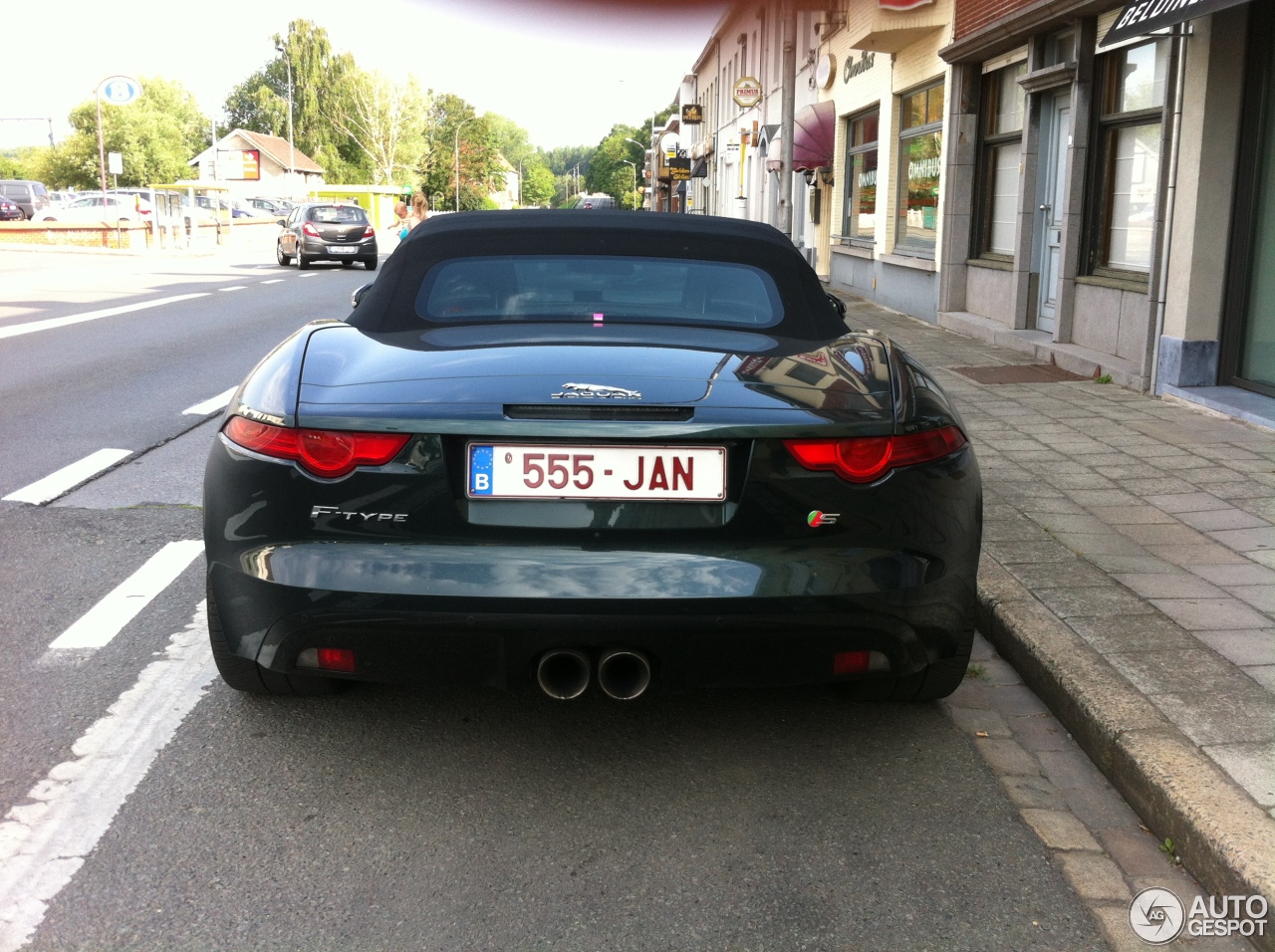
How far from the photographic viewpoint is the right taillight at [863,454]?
2.94m

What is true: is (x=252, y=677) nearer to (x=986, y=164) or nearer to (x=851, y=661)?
(x=851, y=661)

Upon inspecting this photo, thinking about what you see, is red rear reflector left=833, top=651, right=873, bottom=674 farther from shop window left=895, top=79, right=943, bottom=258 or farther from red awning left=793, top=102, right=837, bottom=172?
red awning left=793, top=102, right=837, bottom=172

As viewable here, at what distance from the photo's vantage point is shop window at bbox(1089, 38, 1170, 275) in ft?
34.6

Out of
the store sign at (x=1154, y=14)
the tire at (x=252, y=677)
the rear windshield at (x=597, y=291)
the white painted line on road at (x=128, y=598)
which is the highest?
the store sign at (x=1154, y=14)

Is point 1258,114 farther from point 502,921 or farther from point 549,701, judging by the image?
point 502,921

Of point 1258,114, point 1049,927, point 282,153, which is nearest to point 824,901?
point 1049,927

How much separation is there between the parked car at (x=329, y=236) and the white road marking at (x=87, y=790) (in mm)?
29415

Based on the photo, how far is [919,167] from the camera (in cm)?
1797

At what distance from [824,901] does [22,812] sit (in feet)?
5.80

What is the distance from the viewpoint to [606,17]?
4.49ft

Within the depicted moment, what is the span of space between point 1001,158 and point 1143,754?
1271cm

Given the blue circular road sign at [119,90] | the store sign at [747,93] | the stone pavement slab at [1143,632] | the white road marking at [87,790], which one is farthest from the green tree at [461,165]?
the white road marking at [87,790]

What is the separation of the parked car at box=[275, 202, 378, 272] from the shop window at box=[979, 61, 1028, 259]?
20494 millimetres

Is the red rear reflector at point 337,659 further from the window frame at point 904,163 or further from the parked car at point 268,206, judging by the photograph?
the parked car at point 268,206
